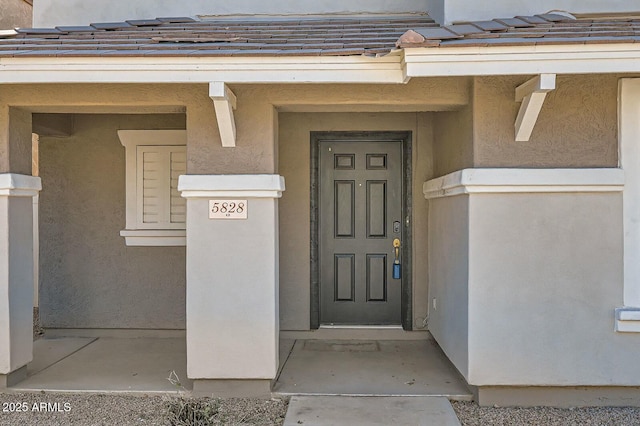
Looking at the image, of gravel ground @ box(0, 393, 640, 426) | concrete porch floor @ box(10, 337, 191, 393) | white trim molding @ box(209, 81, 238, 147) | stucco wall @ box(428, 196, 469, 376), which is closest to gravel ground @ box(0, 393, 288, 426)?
gravel ground @ box(0, 393, 640, 426)

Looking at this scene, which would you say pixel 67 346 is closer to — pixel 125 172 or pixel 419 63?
pixel 125 172

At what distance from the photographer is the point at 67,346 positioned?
6.62 m

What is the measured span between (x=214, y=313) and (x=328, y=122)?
2.91 metres

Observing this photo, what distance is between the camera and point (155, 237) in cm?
693

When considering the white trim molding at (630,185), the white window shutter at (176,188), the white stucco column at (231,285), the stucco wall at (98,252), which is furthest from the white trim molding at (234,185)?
the white trim molding at (630,185)

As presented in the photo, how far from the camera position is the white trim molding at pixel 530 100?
4133mm

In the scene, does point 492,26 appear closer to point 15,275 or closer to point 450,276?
point 450,276

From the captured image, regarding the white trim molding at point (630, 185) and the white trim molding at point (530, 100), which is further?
the white trim molding at point (630, 185)

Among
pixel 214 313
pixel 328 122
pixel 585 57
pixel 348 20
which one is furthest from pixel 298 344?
pixel 585 57

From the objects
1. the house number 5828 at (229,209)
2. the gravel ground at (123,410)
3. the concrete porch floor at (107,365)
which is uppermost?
the house number 5828 at (229,209)

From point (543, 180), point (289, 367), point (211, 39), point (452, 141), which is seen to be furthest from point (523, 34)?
point (289, 367)

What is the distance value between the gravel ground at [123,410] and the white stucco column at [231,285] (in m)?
0.30

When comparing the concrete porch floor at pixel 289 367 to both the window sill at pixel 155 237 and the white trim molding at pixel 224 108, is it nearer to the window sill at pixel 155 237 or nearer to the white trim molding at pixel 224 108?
the window sill at pixel 155 237

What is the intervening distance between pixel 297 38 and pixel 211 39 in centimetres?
73
